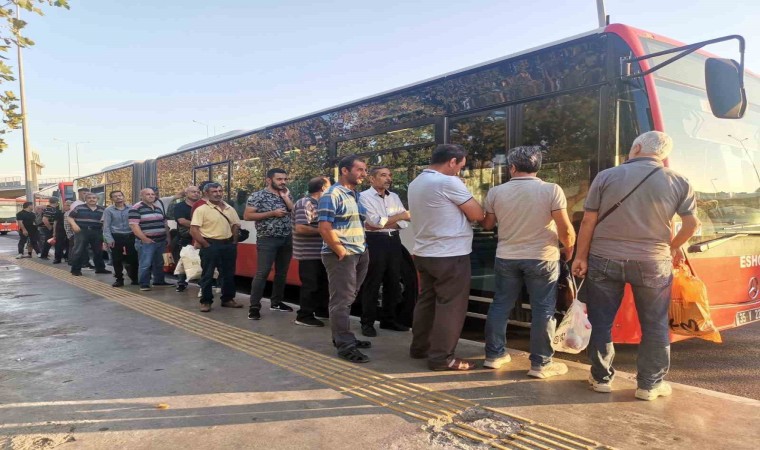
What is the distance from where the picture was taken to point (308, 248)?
232 inches

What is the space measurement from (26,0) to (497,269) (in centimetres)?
486

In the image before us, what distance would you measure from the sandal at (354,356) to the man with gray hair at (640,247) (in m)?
1.89

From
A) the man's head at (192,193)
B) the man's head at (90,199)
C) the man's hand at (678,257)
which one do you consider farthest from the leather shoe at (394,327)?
the man's head at (90,199)

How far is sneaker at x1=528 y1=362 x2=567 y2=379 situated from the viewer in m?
3.99

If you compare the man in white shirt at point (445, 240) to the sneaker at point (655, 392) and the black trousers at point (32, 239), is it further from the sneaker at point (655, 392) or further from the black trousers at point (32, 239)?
the black trousers at point (32, 239)

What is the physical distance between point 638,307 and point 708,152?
1889 mm

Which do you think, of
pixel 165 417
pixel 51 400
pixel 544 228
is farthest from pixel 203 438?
pixel 544 228

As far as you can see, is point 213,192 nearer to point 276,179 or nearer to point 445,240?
point 276,179

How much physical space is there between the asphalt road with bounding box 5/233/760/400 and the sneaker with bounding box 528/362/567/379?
65cm

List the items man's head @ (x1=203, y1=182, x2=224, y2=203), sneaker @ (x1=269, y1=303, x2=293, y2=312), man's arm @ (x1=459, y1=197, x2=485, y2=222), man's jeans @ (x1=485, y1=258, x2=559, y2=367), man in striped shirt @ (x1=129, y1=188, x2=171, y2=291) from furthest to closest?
man in striped shirt @ (x1=129, y1=188, x2=171, y2=291) < man's head @ (x1=203, y1=182, x2=224, y2=203) < sneaker @ (x1=269, y1=303, x2=293, y2=312) < man's arm @ (x1=459, y1=197, x2=485, y2=222) < man's jeans @ (x1=485, y1=258, x2=559, y2=367)

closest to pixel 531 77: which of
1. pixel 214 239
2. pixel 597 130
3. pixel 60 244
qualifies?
pixel 597 130

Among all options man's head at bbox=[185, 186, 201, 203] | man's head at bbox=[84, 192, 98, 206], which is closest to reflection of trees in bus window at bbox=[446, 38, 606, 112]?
man's head at bbox=[185, 186, 201, 203]

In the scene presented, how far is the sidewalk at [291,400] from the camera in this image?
121 inches

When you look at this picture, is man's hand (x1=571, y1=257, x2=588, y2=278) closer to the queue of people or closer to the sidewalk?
the queue of people
